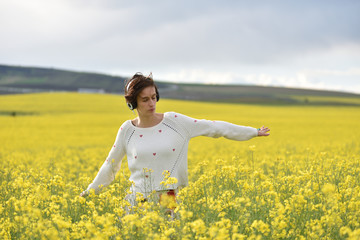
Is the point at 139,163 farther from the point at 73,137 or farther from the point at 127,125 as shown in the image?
the point at 73,137

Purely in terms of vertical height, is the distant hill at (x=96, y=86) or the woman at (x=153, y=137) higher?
the distant hill at (x=96, y=86)

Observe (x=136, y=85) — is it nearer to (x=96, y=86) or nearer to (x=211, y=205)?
(x=211, y=205)

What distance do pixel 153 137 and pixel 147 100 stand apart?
393 millimetres

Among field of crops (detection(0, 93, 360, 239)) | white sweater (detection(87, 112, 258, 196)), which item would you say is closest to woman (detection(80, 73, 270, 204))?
white sweater (detection(87, 112, 258, 196))

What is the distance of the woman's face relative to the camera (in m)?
3.89

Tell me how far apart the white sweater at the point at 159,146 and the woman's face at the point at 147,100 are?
22 cm

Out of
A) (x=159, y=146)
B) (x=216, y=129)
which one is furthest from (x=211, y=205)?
(x=216, y=129)

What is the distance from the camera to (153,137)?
13.2ft

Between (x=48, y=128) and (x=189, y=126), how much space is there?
22.5 metres

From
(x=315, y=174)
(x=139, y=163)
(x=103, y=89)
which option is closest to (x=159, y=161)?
(x=139, y=163)

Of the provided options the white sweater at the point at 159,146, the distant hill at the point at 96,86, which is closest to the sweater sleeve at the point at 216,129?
the white sweater at the point at 159,146

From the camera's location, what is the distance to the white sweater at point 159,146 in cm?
399

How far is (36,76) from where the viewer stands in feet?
319

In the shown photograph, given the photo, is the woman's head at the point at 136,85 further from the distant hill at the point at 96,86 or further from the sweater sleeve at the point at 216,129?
the distant hill at the point at 96,86
